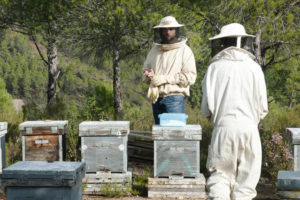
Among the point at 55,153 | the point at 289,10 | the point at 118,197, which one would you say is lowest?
the point at 118,197

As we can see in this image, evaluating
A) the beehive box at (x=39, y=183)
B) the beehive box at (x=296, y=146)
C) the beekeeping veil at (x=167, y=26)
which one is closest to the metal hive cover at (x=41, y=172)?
the beehive box at (x=39, y=183)

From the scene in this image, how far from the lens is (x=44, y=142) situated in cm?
525

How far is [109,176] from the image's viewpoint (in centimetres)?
517

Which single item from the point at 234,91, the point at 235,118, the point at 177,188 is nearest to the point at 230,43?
the point at 234,91

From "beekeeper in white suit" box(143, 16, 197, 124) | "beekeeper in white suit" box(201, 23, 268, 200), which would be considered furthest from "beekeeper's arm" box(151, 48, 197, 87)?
"beekeeper in white suit" box(201, 23, 268, 200)

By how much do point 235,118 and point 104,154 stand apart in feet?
7.13

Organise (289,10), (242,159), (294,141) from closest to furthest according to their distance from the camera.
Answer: (242,159) → (294,141) → (289,10)

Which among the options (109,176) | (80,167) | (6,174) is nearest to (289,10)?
(109,176)

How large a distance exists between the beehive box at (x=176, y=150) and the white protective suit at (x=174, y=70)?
0.50m

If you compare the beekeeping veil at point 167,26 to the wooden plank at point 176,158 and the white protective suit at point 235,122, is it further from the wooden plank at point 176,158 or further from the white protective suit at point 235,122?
the white protective suit at point 235,122

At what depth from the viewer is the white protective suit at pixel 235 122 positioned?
11.1 feet

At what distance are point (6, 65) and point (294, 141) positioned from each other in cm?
2864

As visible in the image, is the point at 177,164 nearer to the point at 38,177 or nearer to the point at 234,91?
the point at 234,91

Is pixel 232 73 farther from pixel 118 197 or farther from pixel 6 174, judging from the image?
pixel 118 197
